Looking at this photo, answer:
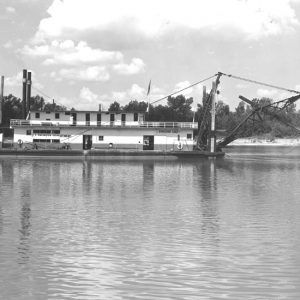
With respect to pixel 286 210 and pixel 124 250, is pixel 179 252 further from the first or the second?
pixel 286 210

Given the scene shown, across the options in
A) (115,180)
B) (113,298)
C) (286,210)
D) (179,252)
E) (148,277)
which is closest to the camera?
(113,298)

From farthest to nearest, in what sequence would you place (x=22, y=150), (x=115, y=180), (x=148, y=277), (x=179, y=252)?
(x=22, y=150)
(x=115, y=180)
(x=179, y=252)
(x=148, y=277)

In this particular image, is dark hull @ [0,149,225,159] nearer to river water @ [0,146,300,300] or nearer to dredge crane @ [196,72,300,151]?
dredge crane @ [196,72,300,151]

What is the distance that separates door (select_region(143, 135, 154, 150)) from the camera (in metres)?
72.0

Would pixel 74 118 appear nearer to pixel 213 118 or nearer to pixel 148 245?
pixel 213 118

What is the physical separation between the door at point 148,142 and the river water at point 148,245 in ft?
138

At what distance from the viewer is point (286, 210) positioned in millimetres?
23125

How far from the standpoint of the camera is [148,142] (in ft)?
239

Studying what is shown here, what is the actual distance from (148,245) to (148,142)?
57.5 meters

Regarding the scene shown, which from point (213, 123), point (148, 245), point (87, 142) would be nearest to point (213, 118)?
point (213, 123)

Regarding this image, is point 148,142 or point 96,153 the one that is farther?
point 148,142

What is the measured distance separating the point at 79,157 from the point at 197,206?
43.9 m

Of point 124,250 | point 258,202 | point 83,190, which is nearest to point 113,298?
point 124,250

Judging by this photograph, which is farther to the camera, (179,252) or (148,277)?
(179,252)
